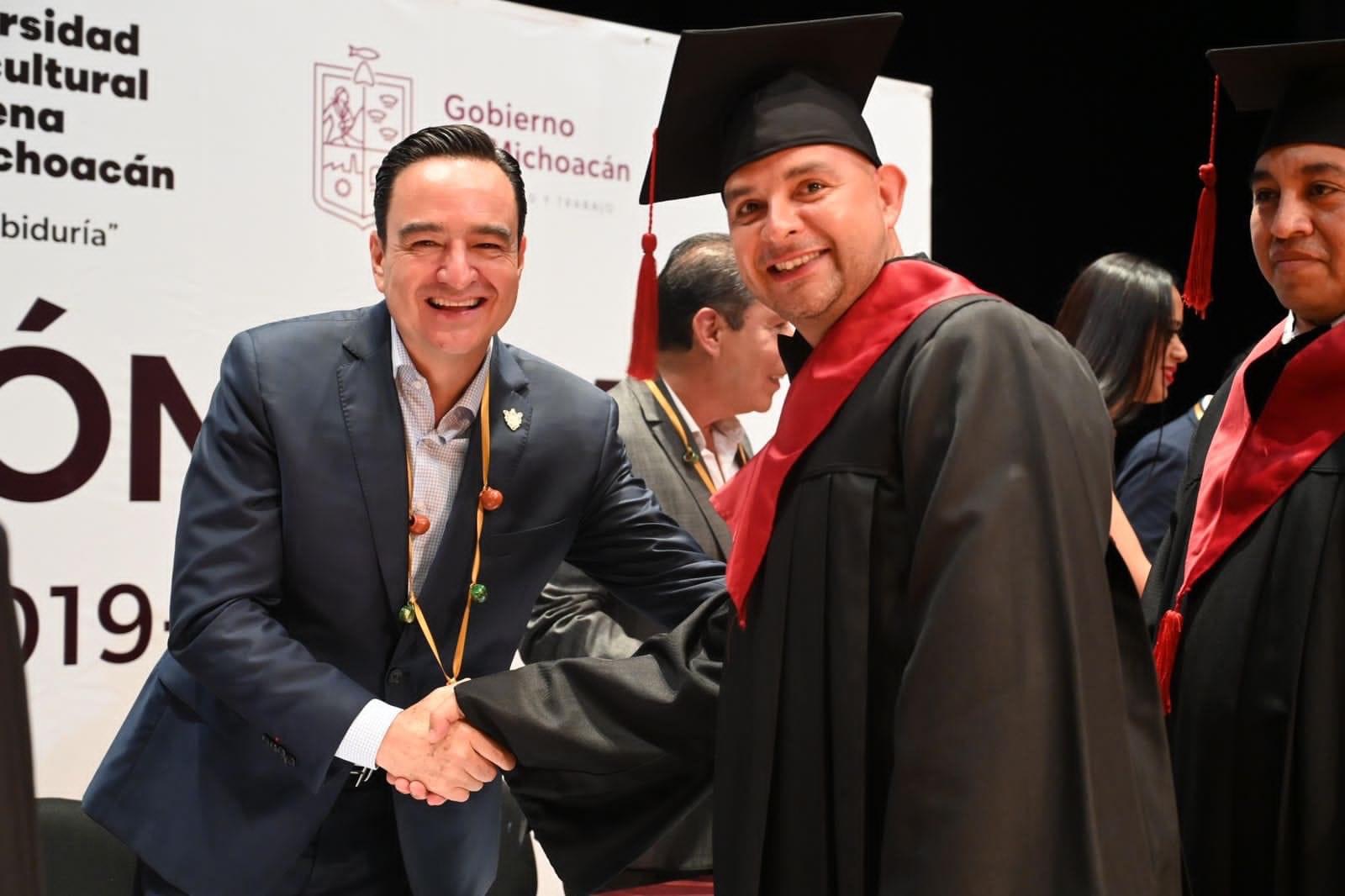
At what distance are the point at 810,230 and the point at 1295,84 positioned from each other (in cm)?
125

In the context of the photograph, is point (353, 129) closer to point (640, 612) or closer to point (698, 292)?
point (698, 292)

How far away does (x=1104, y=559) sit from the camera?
1839mm

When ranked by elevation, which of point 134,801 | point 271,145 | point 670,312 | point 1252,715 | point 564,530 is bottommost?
point 134,801

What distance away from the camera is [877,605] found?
1.88 metres

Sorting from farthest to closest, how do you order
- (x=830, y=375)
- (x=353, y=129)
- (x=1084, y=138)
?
(x=1084, y=138), (x=353, y=129), (x=830, y=375)

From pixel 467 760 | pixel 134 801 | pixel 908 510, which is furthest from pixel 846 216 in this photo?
pixel 134 801

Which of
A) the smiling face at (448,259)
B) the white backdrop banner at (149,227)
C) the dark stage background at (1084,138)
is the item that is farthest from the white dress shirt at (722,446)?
the dark stage background at (1084,138)

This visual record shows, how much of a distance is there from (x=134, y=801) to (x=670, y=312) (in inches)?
75.3

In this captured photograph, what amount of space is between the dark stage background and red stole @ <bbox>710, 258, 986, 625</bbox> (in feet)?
16.0

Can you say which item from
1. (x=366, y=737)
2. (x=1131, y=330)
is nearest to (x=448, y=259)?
(x=366, y=737)

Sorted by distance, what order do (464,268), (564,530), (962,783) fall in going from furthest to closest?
(564,530), (464,268), (962,783)

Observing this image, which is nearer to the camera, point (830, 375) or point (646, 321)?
point (830, 375)

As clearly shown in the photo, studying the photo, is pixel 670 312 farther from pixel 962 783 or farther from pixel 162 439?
pixel 962 783

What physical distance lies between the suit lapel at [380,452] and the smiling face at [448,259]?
10 centimetres
